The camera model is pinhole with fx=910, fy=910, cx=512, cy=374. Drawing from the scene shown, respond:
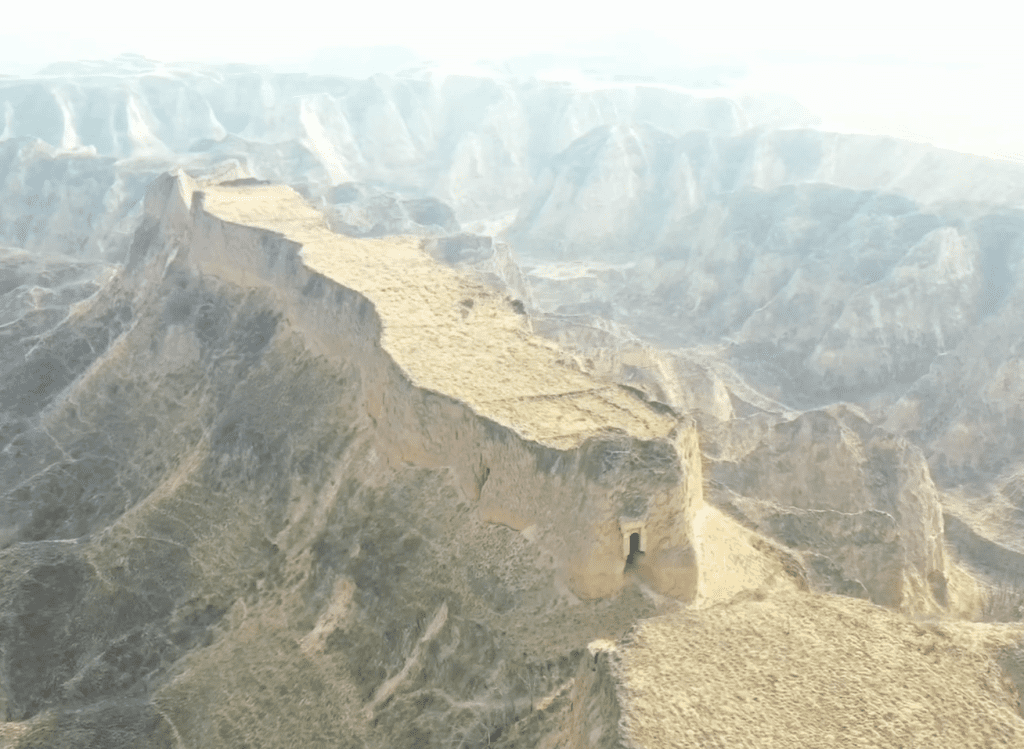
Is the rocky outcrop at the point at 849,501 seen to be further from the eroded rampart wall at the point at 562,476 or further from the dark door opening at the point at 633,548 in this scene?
the dark door opening at the point at 633,548

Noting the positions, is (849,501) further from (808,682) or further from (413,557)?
(808,682)

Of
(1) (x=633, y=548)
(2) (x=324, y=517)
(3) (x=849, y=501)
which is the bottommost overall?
(3) (x=849, y=501)

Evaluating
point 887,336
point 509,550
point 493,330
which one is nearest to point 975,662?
point 509,550

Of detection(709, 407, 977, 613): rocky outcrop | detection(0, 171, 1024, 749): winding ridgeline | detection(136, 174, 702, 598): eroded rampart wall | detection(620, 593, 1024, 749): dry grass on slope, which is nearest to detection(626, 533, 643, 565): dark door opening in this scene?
detection(0, 171, 1024, 749): winding ridgeline

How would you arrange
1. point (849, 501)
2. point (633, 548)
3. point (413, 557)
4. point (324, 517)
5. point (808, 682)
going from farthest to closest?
point (849, 501) < point (324, 517) < point (413, 557) < point (633, 548) < point (808, 682)

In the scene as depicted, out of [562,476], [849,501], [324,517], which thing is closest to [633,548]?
[562,476]

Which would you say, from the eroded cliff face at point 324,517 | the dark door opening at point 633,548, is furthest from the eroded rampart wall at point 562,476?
the dark door opening at point 633,548
